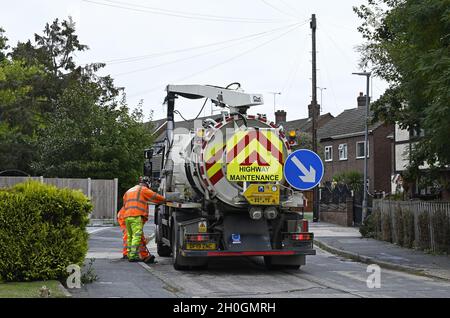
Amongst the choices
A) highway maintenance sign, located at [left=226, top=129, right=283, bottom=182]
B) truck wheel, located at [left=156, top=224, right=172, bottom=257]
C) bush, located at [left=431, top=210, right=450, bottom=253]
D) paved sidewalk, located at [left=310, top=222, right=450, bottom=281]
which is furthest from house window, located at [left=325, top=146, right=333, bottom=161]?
highway maintenance sign, located at [left=226, top=129, right=283, bottom=182]

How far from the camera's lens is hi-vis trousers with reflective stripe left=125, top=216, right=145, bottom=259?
14961 mm

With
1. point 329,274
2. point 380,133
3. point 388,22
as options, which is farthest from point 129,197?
point 380,133

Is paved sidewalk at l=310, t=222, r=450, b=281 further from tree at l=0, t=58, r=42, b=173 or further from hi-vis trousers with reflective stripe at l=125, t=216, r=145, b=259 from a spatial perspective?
tree at l=0, t=58, r=42, b=173

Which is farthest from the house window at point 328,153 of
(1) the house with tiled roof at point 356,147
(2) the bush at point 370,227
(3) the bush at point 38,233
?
(3) the bush at point 38,233

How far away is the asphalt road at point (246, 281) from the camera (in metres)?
10.8

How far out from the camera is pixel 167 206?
15.4 m

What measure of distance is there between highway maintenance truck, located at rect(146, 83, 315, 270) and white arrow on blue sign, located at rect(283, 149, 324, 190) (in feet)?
1.18

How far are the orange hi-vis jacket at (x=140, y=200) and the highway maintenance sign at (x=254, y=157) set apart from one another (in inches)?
98.9

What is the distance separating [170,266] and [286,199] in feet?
9.54

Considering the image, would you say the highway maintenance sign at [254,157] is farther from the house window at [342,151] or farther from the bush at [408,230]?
the house window at [342,151]

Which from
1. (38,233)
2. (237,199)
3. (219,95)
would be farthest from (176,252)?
(219,95)

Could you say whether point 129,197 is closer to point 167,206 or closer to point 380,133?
point 167,206

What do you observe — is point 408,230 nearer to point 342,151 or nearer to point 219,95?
point 219,95

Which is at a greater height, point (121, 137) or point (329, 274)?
point (121, 137)
